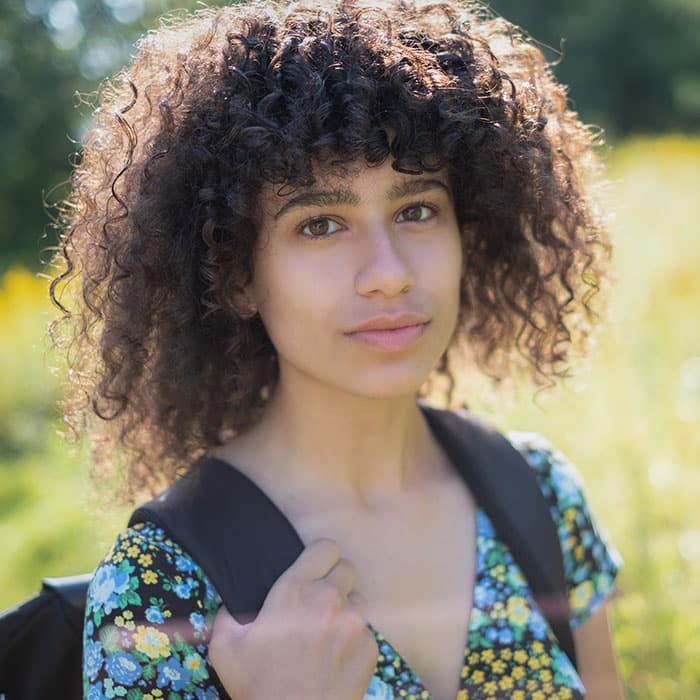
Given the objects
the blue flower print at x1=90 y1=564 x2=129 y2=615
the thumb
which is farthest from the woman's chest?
the blue flower print at x1=90 y1=564 x2=129 y2=615

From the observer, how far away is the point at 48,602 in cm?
160

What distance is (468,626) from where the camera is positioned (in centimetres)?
→ 171

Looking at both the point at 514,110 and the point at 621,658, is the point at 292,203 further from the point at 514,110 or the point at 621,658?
the point at 621,658

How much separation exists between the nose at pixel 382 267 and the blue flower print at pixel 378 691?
64 cm

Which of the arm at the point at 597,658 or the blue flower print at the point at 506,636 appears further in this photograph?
the arm at the point at 597,658

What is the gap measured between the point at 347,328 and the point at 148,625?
57 centimetres

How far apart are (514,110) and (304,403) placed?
26.4 inches

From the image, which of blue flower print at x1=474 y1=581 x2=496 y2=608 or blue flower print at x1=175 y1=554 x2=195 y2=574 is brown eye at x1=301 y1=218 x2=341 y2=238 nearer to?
blue flower print at x1=175 y1=554 x2=195 y2=574

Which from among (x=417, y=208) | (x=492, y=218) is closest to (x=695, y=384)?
(x=492, y=218)

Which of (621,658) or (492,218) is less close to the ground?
(492,218)

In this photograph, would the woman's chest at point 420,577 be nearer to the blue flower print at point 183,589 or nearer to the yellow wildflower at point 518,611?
the yellow wildflower at point 518,611

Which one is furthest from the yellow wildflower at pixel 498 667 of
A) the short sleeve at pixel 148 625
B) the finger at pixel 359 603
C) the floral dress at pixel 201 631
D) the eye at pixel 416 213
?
the eye at pixel 416 213

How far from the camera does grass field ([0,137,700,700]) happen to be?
116 inches

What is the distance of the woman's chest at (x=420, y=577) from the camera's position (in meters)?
1.65
